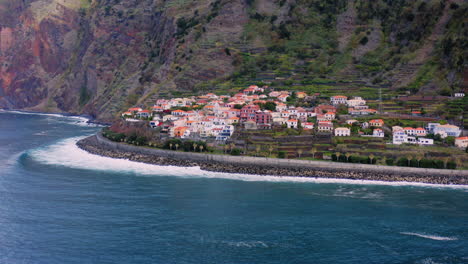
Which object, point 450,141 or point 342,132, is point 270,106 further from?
point 450,141

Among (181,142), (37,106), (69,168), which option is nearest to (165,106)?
(181,142)

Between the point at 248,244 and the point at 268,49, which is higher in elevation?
the point at 268,49

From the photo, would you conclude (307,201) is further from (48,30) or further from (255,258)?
(48,30)

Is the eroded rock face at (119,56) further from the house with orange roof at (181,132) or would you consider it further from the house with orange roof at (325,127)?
the house with orange roof at (325,127)

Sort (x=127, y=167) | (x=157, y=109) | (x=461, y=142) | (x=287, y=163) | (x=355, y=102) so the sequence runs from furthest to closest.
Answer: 1. (x=157, y=109)
2. (x=355, y=102)
3. (x=127, y=167)
4. (x=461, y=142)
5. (x=287, y=163)

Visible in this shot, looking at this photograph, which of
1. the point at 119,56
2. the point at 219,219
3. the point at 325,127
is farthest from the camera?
the point at 119,56

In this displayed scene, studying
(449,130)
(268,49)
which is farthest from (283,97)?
(449,130)

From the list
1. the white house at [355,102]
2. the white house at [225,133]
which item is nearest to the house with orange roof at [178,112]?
the white house at [225,133]

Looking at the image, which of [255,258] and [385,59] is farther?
[385,59]
